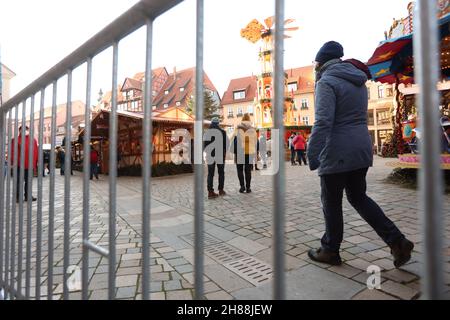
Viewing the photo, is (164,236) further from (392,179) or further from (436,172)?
(392,179)

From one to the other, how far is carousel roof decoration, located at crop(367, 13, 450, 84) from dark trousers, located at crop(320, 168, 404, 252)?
5.84m

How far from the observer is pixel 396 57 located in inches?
314

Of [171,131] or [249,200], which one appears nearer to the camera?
[249,200]

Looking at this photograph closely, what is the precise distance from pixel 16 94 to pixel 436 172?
236cm

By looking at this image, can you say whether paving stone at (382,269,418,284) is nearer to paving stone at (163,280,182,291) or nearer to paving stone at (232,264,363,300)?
paving stone at (232,264,363,300)

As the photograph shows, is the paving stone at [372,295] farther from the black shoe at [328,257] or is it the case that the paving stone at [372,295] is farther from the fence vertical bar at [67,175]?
the fence vertical bar at [67,175]

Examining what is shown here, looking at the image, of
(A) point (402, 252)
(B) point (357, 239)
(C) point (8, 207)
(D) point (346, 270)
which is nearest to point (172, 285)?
(C) point (8, 207)

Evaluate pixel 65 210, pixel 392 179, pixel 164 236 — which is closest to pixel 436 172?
pixel 65 210

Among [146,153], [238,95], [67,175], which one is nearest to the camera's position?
[146,153]

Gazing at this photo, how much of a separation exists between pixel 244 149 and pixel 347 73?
15.8 feet

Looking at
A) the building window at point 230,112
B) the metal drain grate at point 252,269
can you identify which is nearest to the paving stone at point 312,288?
the metal drain grate at point 252,269

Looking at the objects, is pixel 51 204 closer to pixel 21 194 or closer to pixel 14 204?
pixel 21 194

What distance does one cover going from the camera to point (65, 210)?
1.42 metres

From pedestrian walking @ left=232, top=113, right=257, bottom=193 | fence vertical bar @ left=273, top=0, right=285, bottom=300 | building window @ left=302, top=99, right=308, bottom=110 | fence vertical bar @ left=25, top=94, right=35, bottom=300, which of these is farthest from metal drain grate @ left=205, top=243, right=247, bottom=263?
building window @ left=302, top=99, right=308, bottom=110
